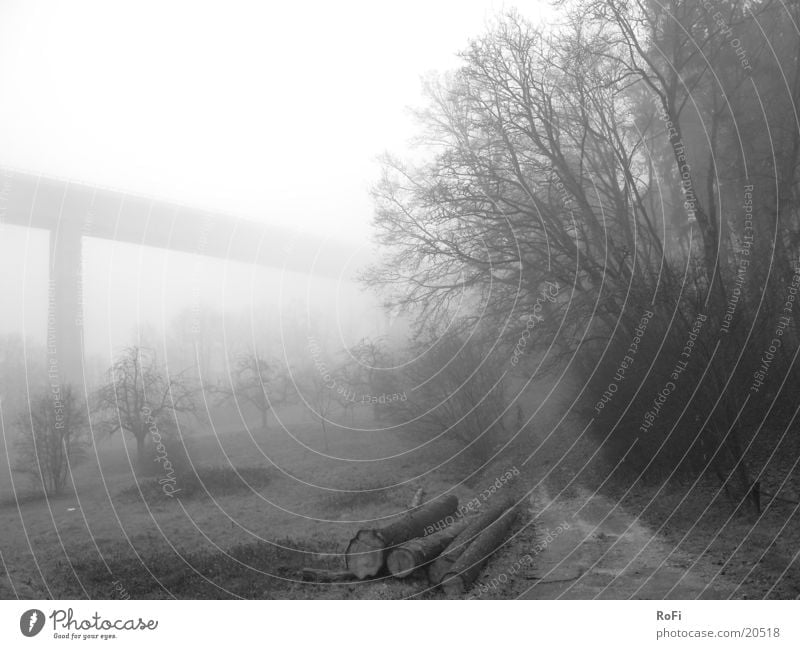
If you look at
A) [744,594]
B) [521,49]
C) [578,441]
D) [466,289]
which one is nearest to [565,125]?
[521,49]

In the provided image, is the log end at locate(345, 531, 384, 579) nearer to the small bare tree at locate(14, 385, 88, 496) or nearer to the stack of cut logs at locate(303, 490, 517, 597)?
the stack of cut logs at locate(303, 490, 517, 597)

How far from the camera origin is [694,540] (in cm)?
705

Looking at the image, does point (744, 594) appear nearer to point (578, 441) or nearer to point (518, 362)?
point (578, 441)

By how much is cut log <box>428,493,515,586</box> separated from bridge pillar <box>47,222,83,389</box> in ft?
23.2

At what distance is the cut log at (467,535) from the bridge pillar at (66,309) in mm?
7057

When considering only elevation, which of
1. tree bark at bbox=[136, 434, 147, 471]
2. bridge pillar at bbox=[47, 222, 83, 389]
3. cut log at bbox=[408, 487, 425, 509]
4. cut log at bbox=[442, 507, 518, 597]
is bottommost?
cut log at bbox=[408, 487, 425, 509]

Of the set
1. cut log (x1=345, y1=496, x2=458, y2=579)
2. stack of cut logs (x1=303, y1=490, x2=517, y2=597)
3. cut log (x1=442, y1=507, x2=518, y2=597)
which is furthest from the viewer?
cut log (x1=345, y1=496, x2=458, y2=579)

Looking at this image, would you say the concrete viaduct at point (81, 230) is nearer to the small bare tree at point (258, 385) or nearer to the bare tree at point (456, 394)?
the small bare tree at point (258, 385)

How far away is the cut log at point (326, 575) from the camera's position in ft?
22.2

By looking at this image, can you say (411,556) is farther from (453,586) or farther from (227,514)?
(227,514)

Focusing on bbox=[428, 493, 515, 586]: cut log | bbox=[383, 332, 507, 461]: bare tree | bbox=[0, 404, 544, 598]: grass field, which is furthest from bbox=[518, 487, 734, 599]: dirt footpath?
bbox=[383, 332, 507, 461]: bare tree

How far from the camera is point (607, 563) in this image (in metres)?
7.00

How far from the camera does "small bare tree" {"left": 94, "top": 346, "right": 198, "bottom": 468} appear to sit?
30.4 feet

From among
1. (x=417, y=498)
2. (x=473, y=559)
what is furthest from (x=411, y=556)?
(x=417, y=498)
